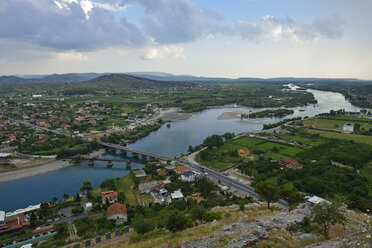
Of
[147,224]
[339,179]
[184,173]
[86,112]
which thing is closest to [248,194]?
[184,173]

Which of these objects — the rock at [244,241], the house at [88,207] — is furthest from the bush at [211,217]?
the house at [88,207]

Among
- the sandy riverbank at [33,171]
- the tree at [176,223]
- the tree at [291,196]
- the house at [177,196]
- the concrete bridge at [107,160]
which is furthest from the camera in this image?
the concrete bridge at [107,160]

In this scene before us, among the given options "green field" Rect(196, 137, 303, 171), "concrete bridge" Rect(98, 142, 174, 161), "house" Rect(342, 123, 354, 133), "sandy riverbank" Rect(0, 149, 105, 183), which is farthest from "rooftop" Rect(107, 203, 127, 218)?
"house" Rect(342, 123, 354, 133)

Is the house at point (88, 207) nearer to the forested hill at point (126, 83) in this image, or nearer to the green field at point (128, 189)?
the green field at point (128, 189)

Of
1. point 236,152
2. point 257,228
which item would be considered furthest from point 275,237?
point 236,152

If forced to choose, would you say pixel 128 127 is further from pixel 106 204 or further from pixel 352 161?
pixel 352 161

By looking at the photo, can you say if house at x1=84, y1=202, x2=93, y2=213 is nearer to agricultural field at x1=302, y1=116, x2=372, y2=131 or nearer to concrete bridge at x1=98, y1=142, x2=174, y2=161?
concrete bridge at x1=98, y1=142, x2=174, y2=161

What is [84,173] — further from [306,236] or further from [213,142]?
[306,236]
